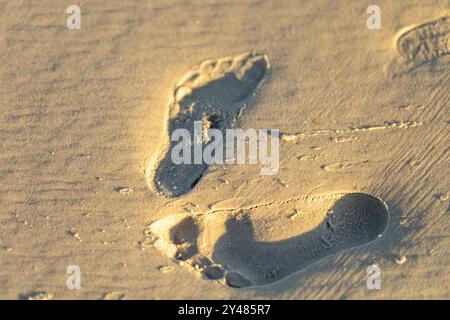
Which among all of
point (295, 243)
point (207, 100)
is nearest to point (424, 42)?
point (207, 100)

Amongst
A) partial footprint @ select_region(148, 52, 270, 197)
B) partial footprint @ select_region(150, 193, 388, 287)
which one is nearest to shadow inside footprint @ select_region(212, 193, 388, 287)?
Answer: partial footprint @ select_region(150, 193, 388, 287)

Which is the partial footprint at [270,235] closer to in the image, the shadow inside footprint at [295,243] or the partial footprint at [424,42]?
the shadow inside footprint at [295,243]

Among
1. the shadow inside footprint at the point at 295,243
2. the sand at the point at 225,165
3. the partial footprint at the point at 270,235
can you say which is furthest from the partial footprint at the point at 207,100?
the shadow inside footprint at the point at 295,243

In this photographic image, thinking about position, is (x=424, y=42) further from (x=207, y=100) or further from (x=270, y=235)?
(x=270, y=235)

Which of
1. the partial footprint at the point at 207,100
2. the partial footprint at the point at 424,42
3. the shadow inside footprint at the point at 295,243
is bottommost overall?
the shadow inside footprint at the point at 295,243

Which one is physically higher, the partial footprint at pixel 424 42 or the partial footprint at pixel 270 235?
the partial footprint at pixel 424 42

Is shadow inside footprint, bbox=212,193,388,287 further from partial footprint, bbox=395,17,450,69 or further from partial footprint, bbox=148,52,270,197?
partial footprint, bbox=395,17,450,69
